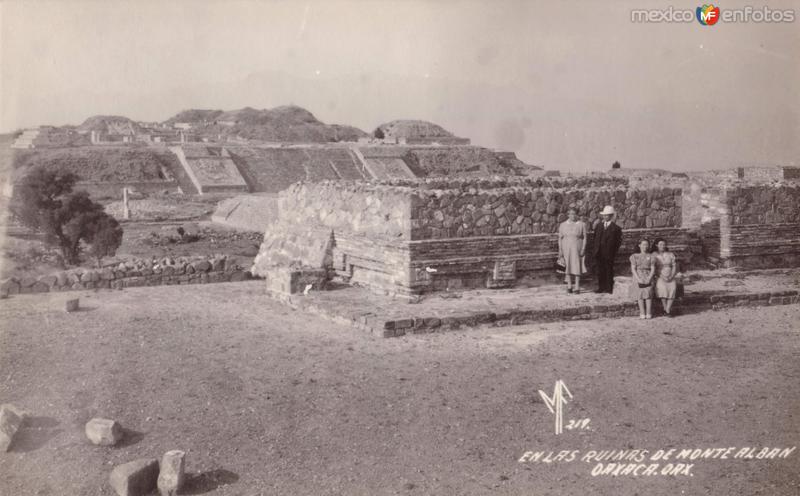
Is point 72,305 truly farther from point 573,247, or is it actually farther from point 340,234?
point 573,247

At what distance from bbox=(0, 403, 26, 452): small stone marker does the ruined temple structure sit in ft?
16.9

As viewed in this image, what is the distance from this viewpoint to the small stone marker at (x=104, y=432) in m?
6.23

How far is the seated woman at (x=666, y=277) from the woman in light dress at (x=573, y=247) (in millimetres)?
1109

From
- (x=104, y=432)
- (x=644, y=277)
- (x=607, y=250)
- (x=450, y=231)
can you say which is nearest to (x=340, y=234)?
(x=450, y=231)

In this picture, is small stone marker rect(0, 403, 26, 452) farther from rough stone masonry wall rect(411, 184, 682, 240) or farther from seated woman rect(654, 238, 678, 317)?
seated woman rect(654, 238, 678, 317)

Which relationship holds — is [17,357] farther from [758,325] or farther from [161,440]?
[758,325]

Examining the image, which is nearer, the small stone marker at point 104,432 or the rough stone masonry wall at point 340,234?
the small stone marker at point 104,432

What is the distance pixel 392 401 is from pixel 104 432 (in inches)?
88.3

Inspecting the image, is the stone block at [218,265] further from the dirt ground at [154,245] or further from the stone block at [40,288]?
the dirt ground at [154,245]

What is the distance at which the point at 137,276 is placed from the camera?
12.5 m

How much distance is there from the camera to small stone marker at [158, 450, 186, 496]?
18.4ft

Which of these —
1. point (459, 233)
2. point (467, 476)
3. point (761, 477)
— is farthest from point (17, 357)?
point (761, 477)

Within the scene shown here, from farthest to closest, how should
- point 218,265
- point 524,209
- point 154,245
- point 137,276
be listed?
point 154,245, point 218,265, point 137,276, point 524,209

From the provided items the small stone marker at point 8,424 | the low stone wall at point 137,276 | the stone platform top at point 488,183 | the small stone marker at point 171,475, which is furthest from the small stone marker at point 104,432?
the stone platform top at point 488,183
